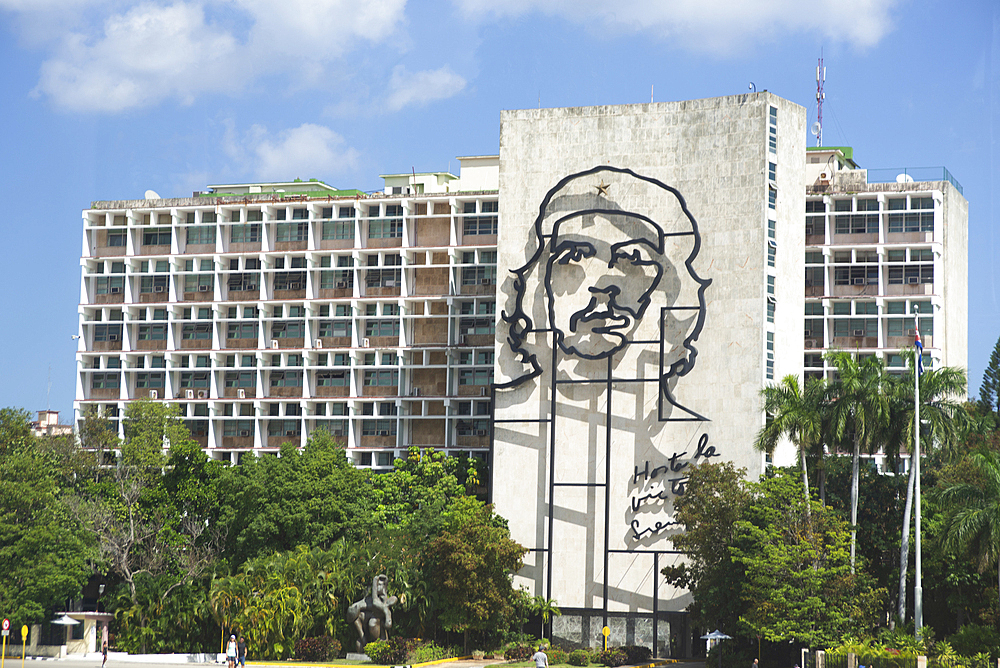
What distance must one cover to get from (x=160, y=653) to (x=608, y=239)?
38.3 meters

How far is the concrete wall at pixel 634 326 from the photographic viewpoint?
80.8 meters

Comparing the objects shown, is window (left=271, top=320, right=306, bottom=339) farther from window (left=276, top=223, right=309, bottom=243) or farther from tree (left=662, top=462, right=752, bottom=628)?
tree (left=662, top=462, right=752, bottom=628)

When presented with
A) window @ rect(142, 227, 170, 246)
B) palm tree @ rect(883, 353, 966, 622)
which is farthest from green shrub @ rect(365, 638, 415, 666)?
window @ rect(142, 227, 170, 246)

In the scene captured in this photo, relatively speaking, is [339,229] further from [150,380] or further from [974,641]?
[974,641]

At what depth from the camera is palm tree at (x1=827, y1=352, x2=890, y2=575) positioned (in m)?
66.4

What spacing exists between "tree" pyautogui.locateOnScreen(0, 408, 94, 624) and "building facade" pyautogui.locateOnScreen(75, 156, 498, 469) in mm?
32678

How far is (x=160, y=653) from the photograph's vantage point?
76000 mm

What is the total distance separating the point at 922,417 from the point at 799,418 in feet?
20.3

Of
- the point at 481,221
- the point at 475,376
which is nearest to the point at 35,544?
the point at 475,376

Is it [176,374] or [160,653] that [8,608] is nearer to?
[160,653]

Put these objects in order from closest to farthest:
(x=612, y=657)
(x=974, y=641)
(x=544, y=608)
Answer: (x=974, y=641) < (x=612, y=657) < (x=544, y=608)

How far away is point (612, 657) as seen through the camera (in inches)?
2867

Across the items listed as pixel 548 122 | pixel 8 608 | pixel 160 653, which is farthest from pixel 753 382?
pixel 8 608

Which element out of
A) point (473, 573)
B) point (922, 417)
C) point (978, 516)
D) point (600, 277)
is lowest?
point (473, 573)
